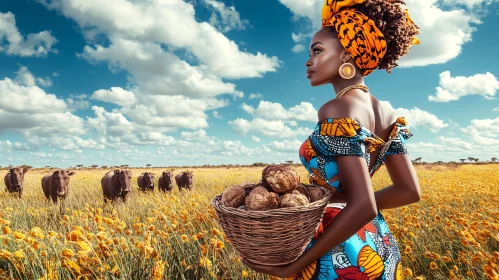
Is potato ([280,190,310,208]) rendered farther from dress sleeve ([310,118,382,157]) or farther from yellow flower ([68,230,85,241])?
yellow flower ([68,230,85,241])

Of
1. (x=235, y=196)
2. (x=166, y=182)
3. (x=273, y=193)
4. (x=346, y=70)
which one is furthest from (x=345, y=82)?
(x=166, y=182)

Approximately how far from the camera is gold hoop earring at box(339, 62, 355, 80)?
5.99ft

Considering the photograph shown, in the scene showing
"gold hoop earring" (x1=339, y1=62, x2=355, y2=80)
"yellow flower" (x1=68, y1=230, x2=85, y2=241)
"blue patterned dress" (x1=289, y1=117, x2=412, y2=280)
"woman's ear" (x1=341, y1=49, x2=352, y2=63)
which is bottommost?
"yellow flower" (x1=68, y1=230, x2=85, y2=241)

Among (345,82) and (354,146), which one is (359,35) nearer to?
(345,82)

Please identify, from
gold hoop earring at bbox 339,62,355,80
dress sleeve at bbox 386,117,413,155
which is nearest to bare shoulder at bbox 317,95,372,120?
gold hoop earring at bbox 339,62,355,80

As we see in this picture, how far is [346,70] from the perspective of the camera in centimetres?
184

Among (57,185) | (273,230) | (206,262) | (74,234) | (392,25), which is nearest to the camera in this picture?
(273,230)

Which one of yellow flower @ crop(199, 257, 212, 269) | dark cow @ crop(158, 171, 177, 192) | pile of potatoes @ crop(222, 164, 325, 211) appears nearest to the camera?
pile of potatoes @ crop(222, 164, 325, 211)

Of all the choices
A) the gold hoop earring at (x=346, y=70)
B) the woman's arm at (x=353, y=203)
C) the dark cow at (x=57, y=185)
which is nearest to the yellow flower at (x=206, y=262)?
the woman's arm at (x=353, y=203)

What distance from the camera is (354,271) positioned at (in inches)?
63.6

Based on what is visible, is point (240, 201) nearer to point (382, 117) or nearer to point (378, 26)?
point (382, 117)

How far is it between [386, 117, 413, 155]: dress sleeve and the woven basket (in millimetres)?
657

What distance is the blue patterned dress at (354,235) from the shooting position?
1526 mm

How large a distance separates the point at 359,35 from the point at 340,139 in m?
0.68
